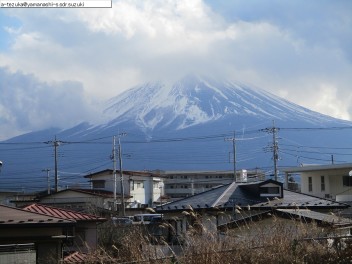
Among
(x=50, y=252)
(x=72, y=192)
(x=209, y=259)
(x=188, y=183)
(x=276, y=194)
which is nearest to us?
(x=209, y=259)

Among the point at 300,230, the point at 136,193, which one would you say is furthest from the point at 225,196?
the point at 136,193

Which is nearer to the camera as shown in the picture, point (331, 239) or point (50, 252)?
point (331, 239)

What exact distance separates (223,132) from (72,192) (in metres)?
137

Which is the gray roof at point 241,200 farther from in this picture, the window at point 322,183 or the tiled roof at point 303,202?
the window at point 322,183

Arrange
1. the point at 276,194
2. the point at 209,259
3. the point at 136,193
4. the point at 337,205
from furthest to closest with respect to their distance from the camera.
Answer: the point at 136,193 → the point at 276,194 → the point at 337,205 → the point at 209,259

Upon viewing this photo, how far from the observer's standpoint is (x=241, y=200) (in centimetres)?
2730

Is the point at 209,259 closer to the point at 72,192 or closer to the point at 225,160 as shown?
the point at 72,192

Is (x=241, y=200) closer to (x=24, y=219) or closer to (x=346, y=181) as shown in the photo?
(x=24, y=219)

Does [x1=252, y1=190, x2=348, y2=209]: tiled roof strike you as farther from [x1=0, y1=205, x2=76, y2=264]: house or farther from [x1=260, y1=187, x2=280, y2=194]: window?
[x1=0, y1=205, x2=76, y2=264]: house

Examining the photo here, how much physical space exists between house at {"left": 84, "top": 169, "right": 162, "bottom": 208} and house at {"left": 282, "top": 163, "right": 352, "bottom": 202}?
17082mm

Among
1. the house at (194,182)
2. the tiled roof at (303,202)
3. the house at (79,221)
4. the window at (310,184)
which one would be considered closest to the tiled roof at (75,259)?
the house at (79,221)

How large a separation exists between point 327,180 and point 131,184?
21.2m

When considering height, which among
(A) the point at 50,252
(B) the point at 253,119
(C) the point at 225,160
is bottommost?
(A) the point at 50,252

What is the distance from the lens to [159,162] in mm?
187750
